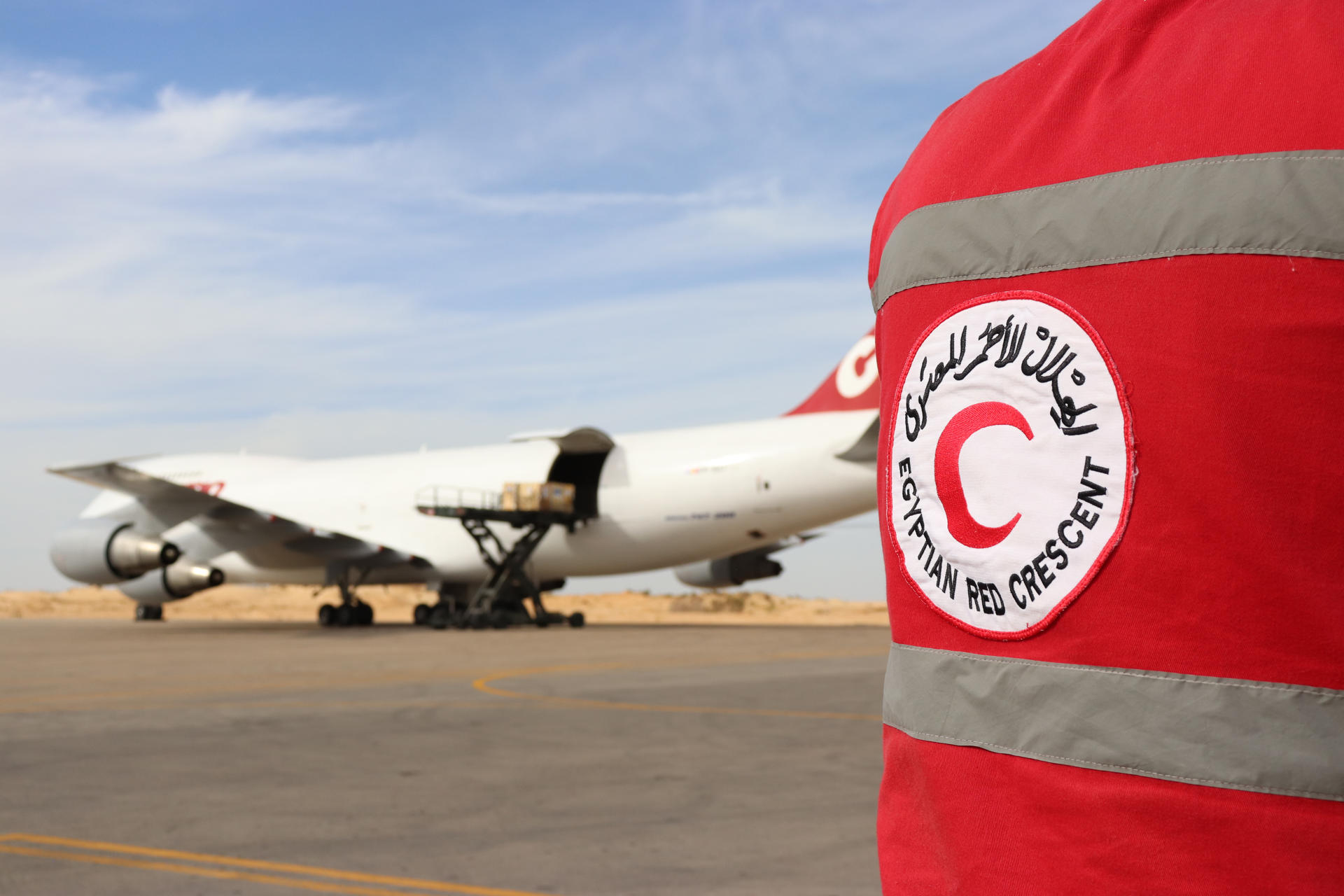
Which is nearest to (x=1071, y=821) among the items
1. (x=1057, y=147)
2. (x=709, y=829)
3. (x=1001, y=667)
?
(x=1001, y=667)

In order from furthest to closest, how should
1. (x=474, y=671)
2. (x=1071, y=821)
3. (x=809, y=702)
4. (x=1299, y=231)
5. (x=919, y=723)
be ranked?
(x=474, y=671) → (x=809, y=702) → (x=919, y=723) → (x=1071, y=821) → (x=1299, y=231)

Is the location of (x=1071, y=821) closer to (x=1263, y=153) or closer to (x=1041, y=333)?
(x=1041, y=333)

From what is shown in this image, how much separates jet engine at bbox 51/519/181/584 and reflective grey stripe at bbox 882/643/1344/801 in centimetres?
2644

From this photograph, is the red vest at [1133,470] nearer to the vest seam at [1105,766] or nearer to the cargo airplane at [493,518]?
the vest seam at [1105,766]

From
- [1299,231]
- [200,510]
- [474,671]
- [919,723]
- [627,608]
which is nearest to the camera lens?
[1299,231]

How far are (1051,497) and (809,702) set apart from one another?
32.7ft

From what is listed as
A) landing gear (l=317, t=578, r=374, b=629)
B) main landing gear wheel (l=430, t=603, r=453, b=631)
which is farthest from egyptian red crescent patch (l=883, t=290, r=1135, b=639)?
landing gear (l=317, t=578, r=374, b=629)

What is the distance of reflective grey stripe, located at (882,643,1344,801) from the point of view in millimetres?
1295

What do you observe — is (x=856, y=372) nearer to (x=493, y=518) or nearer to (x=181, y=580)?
(x=493, y=518)

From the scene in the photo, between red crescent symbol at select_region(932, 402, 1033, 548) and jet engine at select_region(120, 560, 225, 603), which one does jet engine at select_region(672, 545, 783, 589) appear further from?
red crescent symbol at select_region(932, 402, 1033, 548)

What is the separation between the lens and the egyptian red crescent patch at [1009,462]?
143cm

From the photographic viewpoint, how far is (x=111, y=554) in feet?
84.8

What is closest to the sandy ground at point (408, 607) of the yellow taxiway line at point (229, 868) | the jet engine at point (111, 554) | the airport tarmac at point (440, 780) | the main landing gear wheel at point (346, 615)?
the main landing gear wheel at point (346, 615)

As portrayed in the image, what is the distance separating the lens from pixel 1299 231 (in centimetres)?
132
